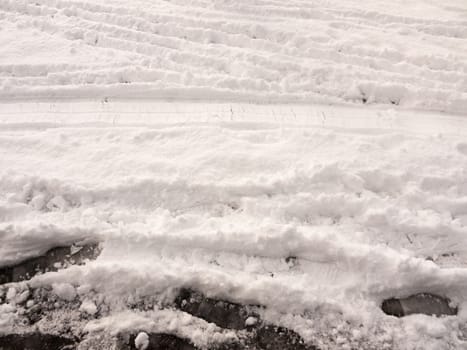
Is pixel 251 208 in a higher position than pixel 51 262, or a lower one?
higher

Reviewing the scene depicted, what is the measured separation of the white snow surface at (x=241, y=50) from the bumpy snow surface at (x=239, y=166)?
0.05ft

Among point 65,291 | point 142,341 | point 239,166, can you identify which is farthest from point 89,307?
point 239,166

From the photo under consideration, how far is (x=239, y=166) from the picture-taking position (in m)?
1.90

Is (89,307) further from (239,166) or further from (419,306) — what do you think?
(419,306)

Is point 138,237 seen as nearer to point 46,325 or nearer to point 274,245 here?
point 46,325

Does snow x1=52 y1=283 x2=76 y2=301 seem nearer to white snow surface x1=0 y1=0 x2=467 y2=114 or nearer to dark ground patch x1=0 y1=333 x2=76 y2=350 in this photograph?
dark ground patch x1=0 y1=333 x2=76 y2=350

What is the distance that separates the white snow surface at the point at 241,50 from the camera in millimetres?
2364

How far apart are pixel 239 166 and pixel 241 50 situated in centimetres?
116

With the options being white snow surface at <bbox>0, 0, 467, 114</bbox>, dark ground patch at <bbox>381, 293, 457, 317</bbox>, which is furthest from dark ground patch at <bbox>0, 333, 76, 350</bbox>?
white snow surface at <bbox>0, 0, 467, 114</bbox>

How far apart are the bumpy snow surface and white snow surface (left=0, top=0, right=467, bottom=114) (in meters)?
0.01

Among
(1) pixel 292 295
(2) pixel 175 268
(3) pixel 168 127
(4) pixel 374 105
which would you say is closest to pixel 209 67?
(3) pixel 168 127

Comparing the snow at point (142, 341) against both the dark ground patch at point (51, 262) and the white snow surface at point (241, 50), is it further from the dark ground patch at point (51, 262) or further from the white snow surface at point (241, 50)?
the white snow surface at point (241, 50)

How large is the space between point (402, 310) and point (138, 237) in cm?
118

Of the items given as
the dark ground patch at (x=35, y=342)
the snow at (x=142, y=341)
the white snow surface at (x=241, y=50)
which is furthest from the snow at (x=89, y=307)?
the white snow surface at (x=241, y=50)
